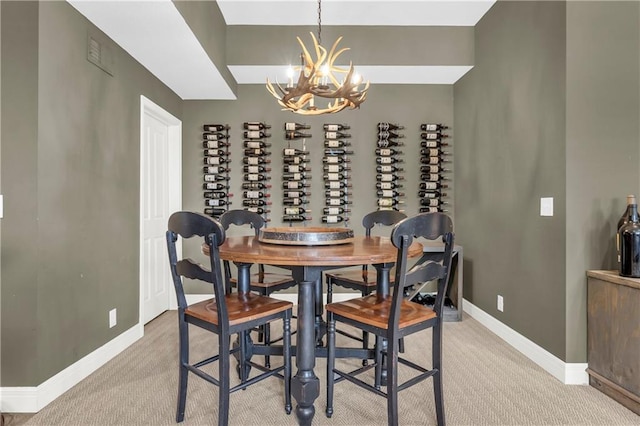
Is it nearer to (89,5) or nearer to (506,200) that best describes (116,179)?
(89,5)

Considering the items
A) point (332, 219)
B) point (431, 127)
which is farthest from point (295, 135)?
point (431, 127)

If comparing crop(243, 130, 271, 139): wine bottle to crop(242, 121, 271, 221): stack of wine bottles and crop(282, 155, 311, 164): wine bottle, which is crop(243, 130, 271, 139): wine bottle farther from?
crop(282, 155, 311, 164): wine bottle

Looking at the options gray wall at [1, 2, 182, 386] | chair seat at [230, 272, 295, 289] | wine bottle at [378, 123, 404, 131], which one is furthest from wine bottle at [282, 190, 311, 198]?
gray wall at [1, 2, 182, 386]

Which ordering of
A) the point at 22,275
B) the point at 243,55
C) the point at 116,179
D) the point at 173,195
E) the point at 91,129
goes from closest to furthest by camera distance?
1. the point at 22,275
2. the point at 91,129
3. the point at 116,179
4. the point at 243,55
5. the point at 173,195

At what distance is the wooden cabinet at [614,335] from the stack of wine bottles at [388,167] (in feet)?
6.61

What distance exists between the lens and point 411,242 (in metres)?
1.46

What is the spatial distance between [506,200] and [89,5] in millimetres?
3103

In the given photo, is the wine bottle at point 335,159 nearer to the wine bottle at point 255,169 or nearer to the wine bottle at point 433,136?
the wine bottle at point 255,169

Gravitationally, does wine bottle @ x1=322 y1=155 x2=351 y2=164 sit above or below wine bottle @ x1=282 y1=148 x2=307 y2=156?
below

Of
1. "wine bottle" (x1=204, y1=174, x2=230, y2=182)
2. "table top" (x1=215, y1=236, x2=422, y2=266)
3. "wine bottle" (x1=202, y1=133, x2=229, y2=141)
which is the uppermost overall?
"wine bottle" (x1=202, y1=133, x2=229, y2=141)

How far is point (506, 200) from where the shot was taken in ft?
9.48

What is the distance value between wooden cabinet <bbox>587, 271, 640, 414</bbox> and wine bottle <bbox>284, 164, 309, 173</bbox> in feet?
8.51

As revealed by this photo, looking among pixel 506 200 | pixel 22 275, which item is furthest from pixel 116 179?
pixel 506 200

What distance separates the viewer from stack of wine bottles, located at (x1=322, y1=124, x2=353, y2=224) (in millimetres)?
3863
